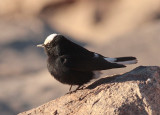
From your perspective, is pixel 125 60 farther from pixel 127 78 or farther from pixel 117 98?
pixel 117 98

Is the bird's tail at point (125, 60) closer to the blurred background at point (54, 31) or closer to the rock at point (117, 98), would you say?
the rock at point (117, 98)

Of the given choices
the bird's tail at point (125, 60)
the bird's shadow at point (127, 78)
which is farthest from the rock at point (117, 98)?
the bird's tail at point (125, 60)

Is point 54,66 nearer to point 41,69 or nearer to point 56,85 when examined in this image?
point 56,85

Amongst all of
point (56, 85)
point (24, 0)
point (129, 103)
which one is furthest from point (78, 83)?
point (24, 0)

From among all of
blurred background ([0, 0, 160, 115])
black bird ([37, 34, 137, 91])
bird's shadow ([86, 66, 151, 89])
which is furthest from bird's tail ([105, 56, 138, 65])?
blurred background ([0, 0, 160, 115])

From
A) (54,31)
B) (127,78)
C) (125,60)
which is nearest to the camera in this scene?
(127,78)

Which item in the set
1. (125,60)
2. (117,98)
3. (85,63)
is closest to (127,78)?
(117,98)
